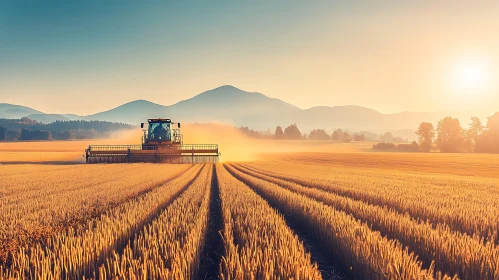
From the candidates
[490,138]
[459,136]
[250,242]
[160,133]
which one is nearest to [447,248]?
[250,242]

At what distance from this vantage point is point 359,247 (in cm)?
384

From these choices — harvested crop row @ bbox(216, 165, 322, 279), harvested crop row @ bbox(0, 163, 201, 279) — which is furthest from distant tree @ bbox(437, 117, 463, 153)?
harvested crop row @ bbox(0, 163, 201, 279)

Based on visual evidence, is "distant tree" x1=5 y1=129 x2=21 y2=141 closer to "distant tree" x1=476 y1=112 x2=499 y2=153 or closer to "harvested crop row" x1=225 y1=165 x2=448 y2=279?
"harvested crop row" x1=225 y1=165 x2=448 y2=279

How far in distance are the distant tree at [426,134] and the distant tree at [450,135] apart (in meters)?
1.68

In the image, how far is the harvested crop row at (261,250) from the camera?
291 centimetres

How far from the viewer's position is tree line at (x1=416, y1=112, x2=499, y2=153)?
2494 inches

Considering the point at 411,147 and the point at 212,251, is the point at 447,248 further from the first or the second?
the point at 411,147

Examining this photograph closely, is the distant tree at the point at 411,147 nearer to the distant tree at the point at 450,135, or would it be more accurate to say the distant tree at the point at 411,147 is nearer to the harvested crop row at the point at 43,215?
the distant tree at the point at 450,135

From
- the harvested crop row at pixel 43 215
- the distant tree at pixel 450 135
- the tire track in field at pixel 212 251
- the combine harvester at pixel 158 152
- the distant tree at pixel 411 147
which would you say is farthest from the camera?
the distant tree at pixel 411 147

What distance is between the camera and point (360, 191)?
9594 millimetres

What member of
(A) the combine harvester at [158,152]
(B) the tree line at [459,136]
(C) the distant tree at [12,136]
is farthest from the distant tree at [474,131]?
(C) the distant tree at [12,136]

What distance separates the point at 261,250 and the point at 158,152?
79.6 ft

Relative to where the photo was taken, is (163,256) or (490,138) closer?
(163,256)

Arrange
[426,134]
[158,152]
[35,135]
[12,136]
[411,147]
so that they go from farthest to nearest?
[35,135], [12,136], [411,147], [426,134], [158,152]
